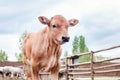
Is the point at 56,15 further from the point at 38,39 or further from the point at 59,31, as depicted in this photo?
the point at 38,39

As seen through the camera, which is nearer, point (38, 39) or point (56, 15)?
point (56, 15)

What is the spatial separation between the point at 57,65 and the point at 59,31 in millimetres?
717

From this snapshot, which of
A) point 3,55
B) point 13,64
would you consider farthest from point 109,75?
point 3,55

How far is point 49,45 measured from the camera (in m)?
6.35

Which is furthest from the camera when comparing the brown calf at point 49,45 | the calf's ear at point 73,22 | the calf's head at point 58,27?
the calf's ear at point 73,22

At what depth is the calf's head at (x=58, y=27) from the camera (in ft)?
18.7

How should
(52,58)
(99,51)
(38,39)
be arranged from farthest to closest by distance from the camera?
(99,51)
(38,39)
(52,58)

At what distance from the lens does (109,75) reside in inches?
640

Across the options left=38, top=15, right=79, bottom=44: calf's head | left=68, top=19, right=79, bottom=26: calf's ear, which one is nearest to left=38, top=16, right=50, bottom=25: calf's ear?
left=38, top=15, right=79, bottom=44: calf's head

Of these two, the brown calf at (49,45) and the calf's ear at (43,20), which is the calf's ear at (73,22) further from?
the calf's ear at (43,20)

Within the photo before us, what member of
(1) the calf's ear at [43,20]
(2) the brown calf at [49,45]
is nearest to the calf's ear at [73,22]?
(2) the brown calf at [49,45]

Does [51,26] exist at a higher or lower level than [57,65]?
higher

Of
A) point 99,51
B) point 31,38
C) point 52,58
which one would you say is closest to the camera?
point 52,58

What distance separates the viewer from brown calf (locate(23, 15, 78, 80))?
5.87 meters
